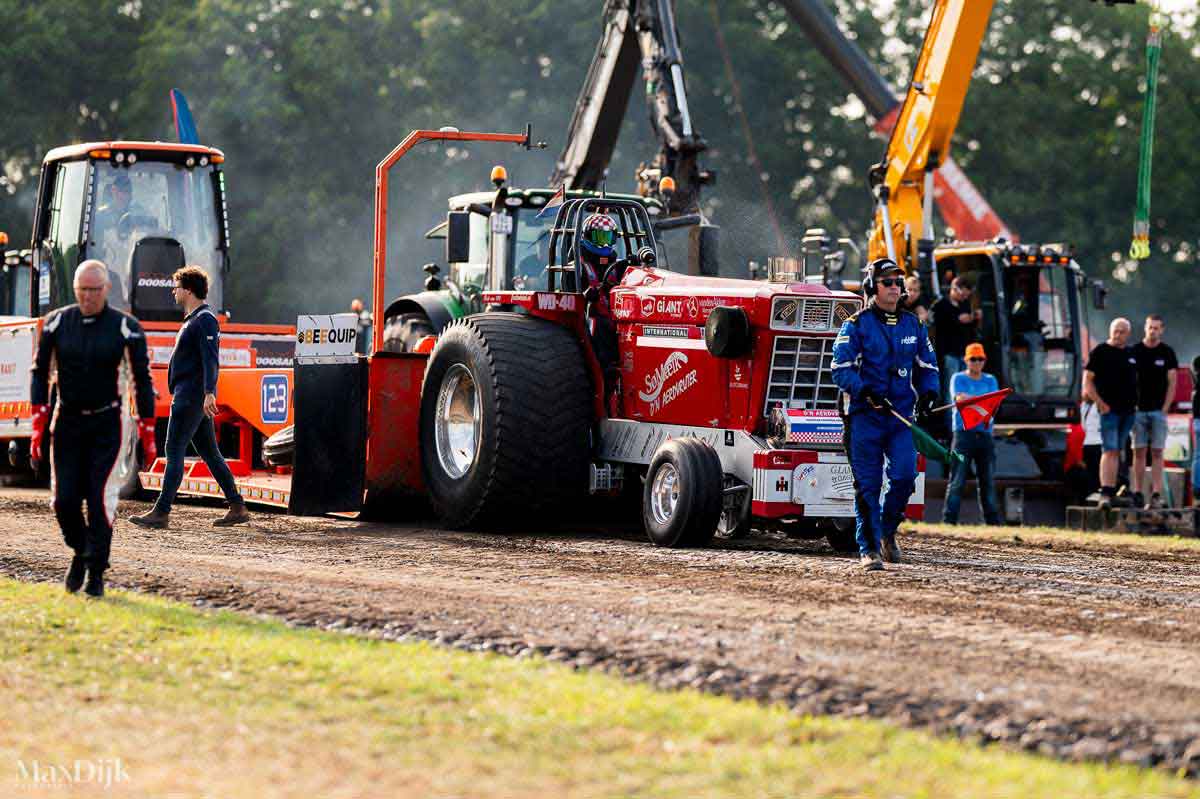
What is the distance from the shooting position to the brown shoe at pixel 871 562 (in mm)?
12312

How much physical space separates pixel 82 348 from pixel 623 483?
17.8ft

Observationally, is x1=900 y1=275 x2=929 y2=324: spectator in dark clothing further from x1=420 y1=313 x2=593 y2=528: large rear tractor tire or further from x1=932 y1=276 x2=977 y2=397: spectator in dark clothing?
x1=420 y1=313 x2=593 y2=528: large rear tractor tire

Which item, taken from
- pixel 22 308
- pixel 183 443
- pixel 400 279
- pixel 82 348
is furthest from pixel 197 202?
pixel 400 279

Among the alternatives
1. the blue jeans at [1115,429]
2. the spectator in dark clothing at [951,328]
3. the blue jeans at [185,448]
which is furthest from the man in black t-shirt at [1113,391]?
the blue jeans at [185,448]

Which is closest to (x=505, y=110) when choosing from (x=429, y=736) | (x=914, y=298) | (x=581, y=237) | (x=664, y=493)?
(x=914, y=298)

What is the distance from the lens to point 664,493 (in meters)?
14.0

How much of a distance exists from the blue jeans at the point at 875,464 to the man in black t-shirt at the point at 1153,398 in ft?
23.8

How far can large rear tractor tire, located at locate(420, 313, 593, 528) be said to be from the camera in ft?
48.6

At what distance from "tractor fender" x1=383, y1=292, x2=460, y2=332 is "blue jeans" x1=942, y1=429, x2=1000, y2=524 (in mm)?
4957

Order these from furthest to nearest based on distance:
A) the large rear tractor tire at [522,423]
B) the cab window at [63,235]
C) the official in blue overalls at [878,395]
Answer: the cab window at [63,235], the large rear tractor tire at [522,423], the official in blue overalls at [878,395]

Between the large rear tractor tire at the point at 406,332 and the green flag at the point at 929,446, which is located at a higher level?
the large rear tractor tire at the point at 406,332

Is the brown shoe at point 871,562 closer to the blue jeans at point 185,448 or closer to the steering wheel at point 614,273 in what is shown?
the steering wheel at point 614,273

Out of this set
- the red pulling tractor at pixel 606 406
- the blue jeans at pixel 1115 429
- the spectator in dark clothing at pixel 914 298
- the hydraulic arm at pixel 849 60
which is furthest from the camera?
the hydraulic arm at pixel 849 60

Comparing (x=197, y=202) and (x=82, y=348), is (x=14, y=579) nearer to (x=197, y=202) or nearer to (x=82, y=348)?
(x=82, y=348)
